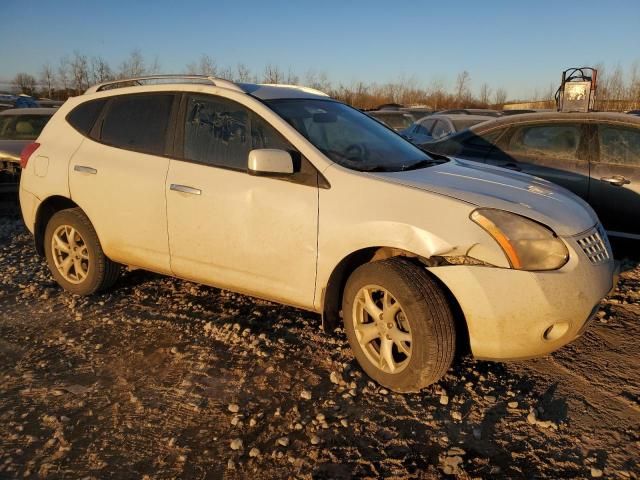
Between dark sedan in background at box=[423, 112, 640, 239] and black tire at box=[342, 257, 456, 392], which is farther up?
dark sedan in background at box=[423, 112, 640, 239]

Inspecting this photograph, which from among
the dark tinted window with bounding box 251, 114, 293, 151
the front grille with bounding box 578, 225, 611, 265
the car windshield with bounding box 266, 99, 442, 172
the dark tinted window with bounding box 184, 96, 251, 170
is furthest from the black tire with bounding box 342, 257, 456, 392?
the dark tinted window with bounding box 184, 96, 251, 170

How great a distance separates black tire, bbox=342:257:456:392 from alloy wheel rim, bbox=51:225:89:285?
8.84 ft

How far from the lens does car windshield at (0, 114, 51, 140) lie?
29.1ft

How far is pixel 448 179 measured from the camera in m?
3.38

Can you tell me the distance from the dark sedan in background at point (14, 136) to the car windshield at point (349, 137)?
590 centimetres

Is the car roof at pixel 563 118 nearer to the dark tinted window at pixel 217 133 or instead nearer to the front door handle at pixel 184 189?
the dark tinted window at pixel 217 133

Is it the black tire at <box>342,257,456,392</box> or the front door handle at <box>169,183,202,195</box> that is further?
the front door handle at <box>169,183,202,195</box>

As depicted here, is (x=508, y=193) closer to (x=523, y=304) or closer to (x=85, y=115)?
(x=523, y=304)

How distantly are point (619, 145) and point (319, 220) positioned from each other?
150 inches

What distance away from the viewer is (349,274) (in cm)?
344

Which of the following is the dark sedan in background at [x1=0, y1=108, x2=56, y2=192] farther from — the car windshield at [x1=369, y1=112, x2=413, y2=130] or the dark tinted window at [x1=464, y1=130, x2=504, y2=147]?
the car windshield at [x1=369, y1=112, x2=413, y2=130]

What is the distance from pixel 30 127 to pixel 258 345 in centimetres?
741

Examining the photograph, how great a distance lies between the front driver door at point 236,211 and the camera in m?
3.39

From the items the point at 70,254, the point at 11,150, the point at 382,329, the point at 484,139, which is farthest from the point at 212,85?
the point at 11,150
